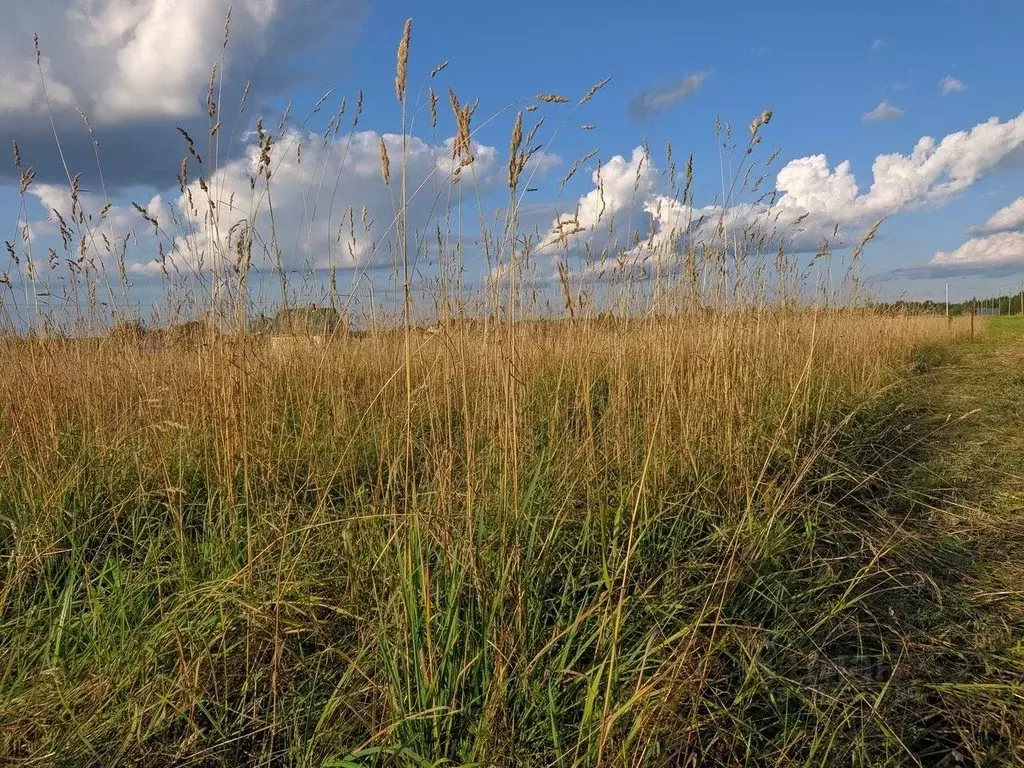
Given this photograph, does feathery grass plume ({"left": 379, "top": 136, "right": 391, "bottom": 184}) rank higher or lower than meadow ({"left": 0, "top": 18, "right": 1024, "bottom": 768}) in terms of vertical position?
higher

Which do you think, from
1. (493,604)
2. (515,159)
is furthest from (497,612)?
(515,159)

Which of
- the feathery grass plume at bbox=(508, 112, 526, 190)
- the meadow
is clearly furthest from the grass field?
the feathery grass plume at bbox=(508, 112, 526, 190)

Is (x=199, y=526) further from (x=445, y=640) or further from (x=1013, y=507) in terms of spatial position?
(x=1013, y=507)

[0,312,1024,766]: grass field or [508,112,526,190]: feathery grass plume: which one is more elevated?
[508,112,526,190]: feathery grass plume

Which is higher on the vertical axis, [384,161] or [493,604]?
[384,161]

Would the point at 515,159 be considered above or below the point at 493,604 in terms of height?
above

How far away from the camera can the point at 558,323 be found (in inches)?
187

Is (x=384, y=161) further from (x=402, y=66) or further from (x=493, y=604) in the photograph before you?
(x=493, y=604)

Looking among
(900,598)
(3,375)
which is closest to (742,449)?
(900,598)

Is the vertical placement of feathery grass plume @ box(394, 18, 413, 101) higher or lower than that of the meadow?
higher

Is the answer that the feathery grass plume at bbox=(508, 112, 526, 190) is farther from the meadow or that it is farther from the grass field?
the grass field

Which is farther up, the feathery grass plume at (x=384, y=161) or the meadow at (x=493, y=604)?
the feathery grass plume at (x=384, y=161)

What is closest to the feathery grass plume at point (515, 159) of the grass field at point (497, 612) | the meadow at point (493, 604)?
the meadow at point (493, 604)

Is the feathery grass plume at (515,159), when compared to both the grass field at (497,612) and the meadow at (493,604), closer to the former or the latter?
the meadow at (493,604)
